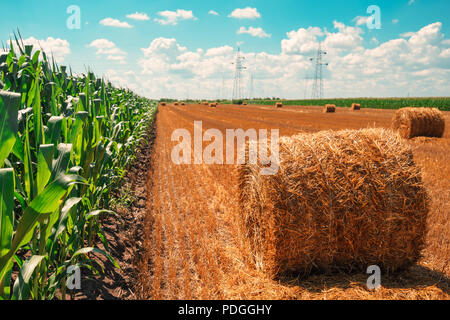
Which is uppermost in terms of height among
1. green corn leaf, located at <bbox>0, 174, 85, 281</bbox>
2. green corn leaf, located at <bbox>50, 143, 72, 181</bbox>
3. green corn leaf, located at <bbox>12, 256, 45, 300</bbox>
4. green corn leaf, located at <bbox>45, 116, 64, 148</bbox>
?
green corn leaf, located at <bbox>45, 116, 64, 148</bbox>

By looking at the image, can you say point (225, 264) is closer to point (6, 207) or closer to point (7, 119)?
point (6, 207)

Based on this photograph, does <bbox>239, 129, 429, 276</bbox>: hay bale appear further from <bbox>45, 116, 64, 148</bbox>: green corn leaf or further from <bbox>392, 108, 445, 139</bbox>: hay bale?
<bbox>392, 108, 445, 139</bbox>: hay bale

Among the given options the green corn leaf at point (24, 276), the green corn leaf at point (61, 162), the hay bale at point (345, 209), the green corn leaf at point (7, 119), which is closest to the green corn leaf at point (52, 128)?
the green corn leaf at point (61, 162)

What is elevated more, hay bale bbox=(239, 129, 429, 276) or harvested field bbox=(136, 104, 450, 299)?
hay bale bbox=(239, 129, 429, 276)

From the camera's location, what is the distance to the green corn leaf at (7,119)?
1.77 m

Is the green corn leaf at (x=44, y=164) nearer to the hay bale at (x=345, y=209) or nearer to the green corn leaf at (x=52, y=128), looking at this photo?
the green corn leaf at (x=52, y=128)

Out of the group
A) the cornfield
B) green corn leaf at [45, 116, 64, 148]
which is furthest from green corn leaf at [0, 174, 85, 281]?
green corn leaf at [45, 116, 64, 148]

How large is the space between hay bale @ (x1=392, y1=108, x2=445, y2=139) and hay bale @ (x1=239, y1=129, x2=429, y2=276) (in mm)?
11655

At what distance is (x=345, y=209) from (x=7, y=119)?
331 centimetres

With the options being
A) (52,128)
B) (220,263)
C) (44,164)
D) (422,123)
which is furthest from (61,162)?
(422,123)

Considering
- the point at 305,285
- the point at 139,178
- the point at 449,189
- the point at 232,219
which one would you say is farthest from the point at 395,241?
the point at 139,178

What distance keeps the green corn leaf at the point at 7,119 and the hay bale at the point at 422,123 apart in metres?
15.2

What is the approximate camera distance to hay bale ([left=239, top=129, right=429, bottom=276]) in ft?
11.6

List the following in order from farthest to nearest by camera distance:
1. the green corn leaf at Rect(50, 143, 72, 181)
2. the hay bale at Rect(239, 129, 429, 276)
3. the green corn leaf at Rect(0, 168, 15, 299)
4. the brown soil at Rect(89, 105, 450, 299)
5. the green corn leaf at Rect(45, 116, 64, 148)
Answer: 1. the hay bale at Rect(239, 129, 429, 276)
2. the brown soil at Rect(89, 105, 450, 299)
3. the green corn leaf at Rect(45, 116, 64, 148)
4. the green corn leaf at Rect(50, 143, 72, 181)
5. the green corn leaf at Rect(0, 168, 15, 299)
